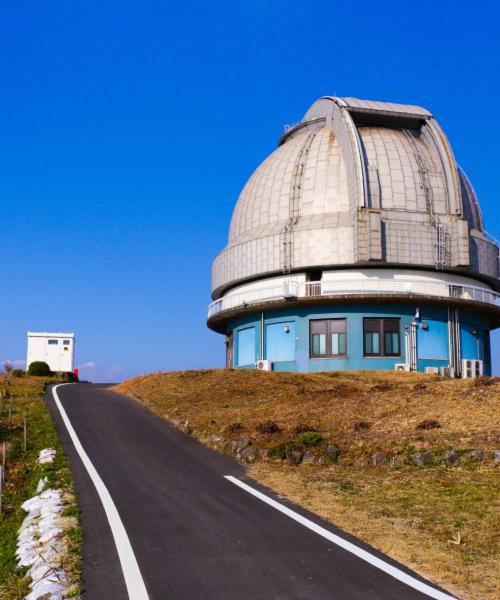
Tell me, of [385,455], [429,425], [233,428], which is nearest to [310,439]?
[385,455]

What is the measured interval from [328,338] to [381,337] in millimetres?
3398

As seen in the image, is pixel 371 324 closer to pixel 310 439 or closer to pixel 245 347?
pixel 245 347

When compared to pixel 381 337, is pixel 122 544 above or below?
below

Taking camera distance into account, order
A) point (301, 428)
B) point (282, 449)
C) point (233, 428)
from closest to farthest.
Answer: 1. point (282, 449)
2. point (301, 428)
3. point (233, 428)

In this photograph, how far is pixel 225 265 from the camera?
51.8m

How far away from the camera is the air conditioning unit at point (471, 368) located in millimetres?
→ 45312

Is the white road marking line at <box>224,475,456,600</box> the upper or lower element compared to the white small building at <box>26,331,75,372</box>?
lower

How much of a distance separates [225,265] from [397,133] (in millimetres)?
16123

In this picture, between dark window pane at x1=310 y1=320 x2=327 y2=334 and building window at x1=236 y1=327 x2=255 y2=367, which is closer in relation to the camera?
dark window pane at x1=310 y1=320 x2=327 y2=334

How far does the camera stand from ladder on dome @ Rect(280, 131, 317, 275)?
152 feet

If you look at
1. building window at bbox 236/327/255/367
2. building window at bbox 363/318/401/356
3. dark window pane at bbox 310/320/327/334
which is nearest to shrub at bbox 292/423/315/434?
building window at bbox 363/318/401/356

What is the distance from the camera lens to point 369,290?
4381 cm

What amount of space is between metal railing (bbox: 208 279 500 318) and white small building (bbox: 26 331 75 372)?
2316 cm

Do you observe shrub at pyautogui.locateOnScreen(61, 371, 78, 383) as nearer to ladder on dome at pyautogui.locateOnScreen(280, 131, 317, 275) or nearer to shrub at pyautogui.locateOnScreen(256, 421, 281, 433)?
ladder on dome at pyautogui.locateOnScreen(280, 131, 317, 275)
